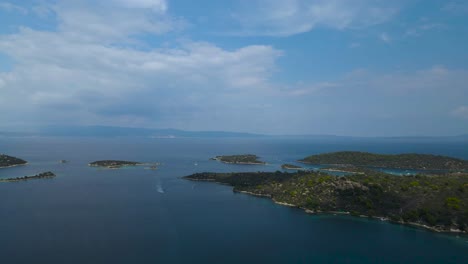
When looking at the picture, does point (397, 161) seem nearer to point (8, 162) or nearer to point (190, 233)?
point (190, 233)

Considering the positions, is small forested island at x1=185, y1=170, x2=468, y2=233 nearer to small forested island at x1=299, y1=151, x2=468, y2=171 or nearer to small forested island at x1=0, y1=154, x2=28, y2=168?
small forested island at x1=299, y1=151, x2=468, y2=171

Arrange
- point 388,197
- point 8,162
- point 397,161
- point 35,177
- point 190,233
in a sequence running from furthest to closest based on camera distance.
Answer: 1. point 397,161
2. point 8,162
3. point 35,177
4. point 388,197
5. point 190,233

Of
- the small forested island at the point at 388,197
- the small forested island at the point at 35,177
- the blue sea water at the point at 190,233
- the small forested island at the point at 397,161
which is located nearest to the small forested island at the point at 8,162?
the small forested island at the point at 35,177

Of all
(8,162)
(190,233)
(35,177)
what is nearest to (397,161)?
(190,233)

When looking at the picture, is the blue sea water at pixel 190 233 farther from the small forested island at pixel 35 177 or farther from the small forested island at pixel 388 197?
the small forested island at pixel 35 177

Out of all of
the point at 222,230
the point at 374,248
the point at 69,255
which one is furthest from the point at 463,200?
the point at 69,255

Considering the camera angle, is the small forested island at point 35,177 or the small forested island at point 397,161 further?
the small forested island at point 397,161
